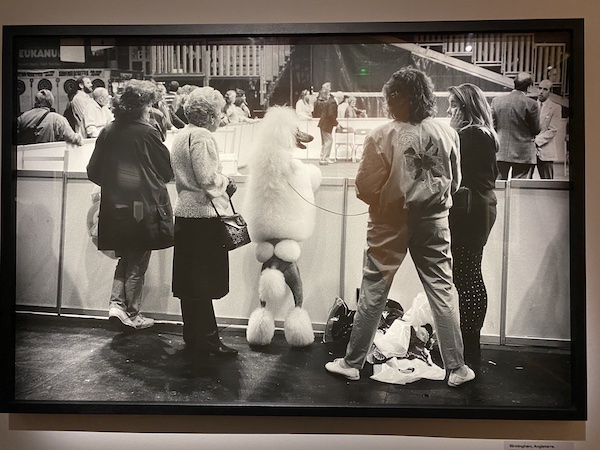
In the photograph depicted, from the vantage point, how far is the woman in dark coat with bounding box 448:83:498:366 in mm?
1444

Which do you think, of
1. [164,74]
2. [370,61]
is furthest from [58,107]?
[370,61]

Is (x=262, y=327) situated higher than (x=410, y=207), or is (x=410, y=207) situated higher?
(x=410, y=207)

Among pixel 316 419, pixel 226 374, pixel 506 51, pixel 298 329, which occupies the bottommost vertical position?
pixel 316 419

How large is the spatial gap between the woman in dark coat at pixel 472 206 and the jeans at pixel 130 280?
789mm

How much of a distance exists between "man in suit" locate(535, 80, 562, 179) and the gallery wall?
0.10 meters

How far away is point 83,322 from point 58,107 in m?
0.56

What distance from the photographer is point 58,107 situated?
4.87 ft

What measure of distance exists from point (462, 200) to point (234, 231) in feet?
1.90

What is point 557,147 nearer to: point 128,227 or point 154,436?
point 128,227

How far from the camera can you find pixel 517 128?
1.44 meters

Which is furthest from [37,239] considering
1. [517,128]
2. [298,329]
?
[517,128]

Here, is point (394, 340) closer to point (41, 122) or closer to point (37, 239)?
point (37, 239)

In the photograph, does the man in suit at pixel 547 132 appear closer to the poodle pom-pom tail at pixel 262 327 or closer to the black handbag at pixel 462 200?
the black handbag at pixel 462 200

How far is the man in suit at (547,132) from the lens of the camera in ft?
4.75
